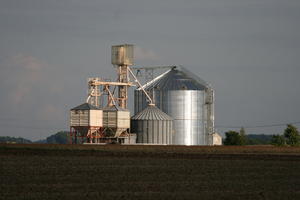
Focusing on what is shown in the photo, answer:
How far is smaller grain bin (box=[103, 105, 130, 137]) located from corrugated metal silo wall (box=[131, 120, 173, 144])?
293cm

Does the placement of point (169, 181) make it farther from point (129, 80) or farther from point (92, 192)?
point (129, 80)

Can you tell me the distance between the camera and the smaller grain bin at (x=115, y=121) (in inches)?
4382

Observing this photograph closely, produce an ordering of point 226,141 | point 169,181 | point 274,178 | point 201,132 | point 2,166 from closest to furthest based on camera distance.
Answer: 1. point 169,181
2. point 274,178
3. point 2,166
4. point 201,132
5. point 226,141

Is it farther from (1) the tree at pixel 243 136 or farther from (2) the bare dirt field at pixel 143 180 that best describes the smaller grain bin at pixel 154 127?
(2) the bare dirt field at pixel 143 180

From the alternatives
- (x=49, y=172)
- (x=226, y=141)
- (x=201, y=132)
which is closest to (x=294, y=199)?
(x=49, y=172)

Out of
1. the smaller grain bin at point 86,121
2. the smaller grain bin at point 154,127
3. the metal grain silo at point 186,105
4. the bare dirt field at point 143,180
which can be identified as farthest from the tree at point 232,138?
the bare dirt field at point 143,180

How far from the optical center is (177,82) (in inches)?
4776

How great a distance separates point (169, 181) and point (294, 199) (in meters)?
8.48

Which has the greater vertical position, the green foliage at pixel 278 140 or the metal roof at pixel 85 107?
the metal roof at pixel 85 107

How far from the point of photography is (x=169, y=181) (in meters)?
37.7

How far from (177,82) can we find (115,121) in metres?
15.8

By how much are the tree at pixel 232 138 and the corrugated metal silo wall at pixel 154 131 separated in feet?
90.8

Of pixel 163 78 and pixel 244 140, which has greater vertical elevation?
pixel 163 78

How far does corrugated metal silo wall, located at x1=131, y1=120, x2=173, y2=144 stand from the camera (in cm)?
11394
